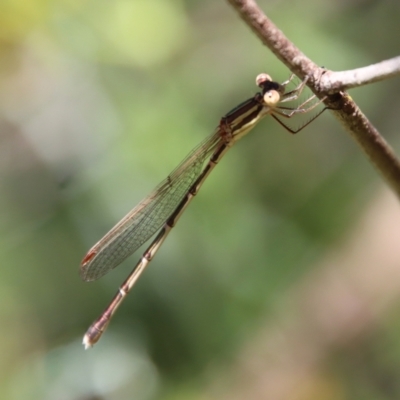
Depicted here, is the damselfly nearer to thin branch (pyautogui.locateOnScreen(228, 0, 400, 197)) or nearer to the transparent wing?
the transparent wing

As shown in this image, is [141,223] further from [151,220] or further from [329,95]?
[329,95]

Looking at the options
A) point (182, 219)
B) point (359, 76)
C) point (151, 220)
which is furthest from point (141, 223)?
point (359, 76)

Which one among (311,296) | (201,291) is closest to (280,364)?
(311,296)

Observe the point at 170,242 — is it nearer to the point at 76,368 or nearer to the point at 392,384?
the point at 76,368

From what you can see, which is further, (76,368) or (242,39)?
(242,39)

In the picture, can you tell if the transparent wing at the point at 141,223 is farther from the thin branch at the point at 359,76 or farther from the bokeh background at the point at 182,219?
the thin branch at the point at 359,76
